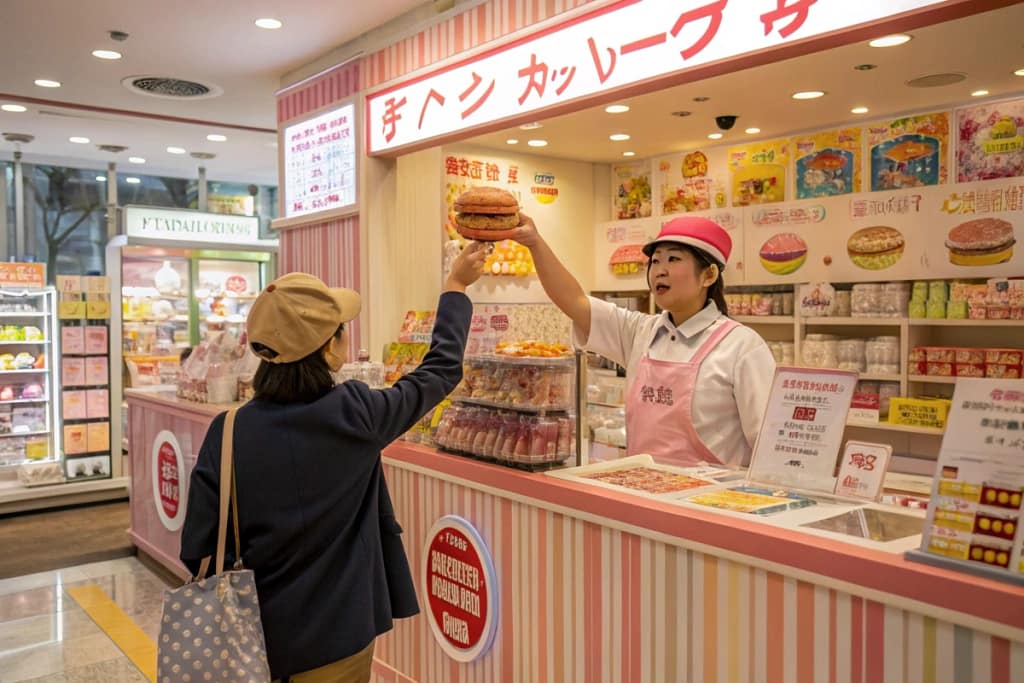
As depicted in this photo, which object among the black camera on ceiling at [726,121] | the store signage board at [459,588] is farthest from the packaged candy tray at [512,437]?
→ the black camera on ceiling at [726,121]

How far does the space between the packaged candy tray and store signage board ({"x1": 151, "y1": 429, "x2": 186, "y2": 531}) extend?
2.74 meters

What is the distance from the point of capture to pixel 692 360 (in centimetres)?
290

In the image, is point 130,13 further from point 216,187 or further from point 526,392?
point 216,187

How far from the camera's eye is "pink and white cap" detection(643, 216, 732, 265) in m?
2.86

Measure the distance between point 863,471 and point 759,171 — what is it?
15.1ft

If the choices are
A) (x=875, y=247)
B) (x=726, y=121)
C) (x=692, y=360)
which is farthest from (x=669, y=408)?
(x=726, y=121)

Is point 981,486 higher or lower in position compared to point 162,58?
lower

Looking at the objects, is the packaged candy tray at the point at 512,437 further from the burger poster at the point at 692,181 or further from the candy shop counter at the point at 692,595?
the burger poster at the point at 692,181

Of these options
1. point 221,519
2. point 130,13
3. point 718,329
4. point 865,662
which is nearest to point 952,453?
point 865,662

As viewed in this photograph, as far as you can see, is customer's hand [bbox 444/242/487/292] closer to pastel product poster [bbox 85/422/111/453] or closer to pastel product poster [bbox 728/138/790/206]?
pastel product poster [bbox 728/138/790/206]

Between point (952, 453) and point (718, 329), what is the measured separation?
1.24 m

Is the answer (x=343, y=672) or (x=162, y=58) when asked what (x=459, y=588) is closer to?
(x=343, y=672)

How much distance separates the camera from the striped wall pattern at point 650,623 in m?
1.73

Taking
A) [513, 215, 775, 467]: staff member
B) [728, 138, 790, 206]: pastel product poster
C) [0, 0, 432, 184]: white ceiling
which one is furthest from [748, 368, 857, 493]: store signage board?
[728, 138, 790, 206]: pastel product poster
